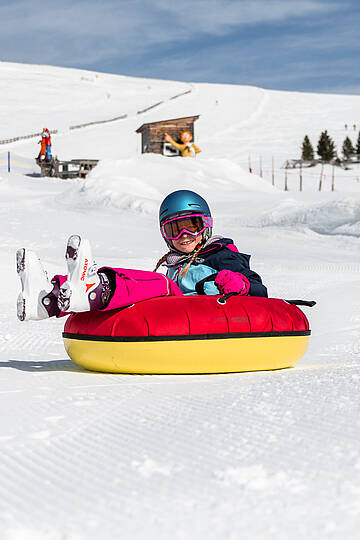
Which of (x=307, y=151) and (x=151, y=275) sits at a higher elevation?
(x=307, y=151)

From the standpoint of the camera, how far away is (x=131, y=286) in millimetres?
3826

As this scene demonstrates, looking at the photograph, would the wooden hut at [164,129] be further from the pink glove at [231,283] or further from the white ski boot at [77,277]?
the white ski boot at [77,277]

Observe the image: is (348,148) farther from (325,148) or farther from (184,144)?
(184,144)

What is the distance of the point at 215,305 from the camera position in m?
3.84

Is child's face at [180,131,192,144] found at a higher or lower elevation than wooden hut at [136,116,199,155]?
lower

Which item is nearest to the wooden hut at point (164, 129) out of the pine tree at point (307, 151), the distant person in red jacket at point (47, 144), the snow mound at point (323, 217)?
the distant person in red jacket at point (47, 144)

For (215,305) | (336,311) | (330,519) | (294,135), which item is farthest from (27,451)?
(294,135)

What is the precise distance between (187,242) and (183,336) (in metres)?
0.91

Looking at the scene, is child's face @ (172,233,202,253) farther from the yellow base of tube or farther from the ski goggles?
the yellow base of tube

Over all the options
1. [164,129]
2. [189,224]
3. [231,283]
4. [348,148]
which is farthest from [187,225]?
[348,148]

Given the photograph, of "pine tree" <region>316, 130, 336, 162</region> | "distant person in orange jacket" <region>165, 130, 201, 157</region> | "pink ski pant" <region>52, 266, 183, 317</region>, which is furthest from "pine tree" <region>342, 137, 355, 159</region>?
"pink ski pant" <region>52, 266, 183, 317</region>

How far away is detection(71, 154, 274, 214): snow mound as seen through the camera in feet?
58.4

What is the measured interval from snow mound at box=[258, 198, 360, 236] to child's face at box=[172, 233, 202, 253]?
32.9 feet

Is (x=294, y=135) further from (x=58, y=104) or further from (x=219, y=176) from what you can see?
(x=219, y=176)
